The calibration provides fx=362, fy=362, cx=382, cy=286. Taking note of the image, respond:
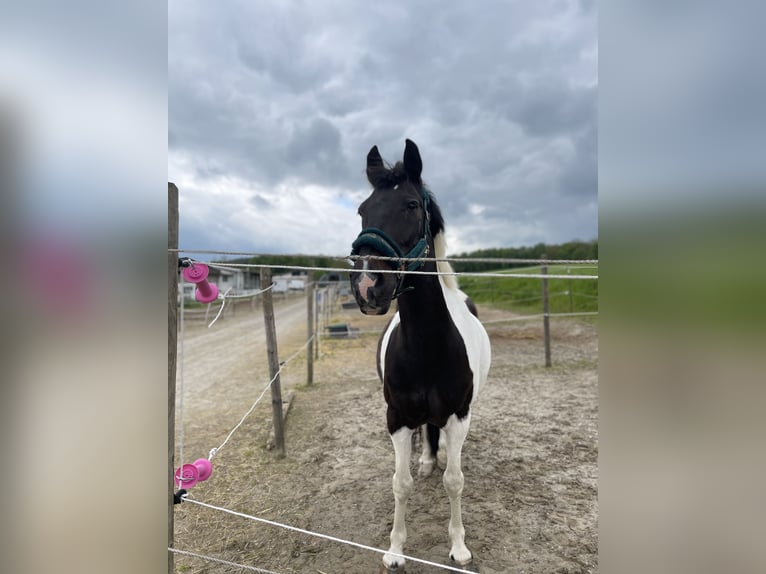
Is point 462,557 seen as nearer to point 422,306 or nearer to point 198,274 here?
point 422,306

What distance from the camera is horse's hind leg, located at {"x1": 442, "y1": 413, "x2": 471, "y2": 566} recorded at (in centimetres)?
208

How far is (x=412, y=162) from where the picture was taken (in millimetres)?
1910

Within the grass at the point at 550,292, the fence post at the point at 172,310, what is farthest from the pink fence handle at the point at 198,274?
the grass at the point at 550,292

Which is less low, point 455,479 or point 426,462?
point 455,479

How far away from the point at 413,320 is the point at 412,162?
32.8 inches

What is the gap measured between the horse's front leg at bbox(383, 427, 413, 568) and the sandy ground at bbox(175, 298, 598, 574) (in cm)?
12

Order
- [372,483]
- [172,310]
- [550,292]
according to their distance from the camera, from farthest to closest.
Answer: [550,292], [372,483], [172,310]

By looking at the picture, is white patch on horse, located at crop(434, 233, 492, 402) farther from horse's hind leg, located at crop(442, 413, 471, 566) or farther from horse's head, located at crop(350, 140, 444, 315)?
horse's hind leg, located at crop(442, 413, 471, 566)

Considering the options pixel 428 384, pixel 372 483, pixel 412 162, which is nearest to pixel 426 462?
pixel 372 483
